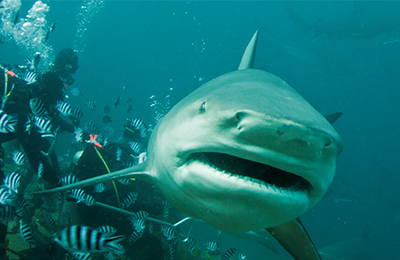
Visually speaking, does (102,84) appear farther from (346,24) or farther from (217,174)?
(217,174)

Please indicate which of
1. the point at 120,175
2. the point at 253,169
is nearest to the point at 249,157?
the point at 253,169

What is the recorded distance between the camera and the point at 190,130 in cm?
159

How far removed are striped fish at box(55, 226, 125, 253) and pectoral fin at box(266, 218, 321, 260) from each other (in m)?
1.76

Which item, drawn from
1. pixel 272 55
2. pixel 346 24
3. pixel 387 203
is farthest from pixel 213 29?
pixel 387 203

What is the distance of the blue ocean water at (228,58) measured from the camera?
59312 mm

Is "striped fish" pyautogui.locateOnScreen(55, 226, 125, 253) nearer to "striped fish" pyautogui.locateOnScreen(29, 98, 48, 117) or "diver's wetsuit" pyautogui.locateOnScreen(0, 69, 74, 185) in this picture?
"diver's wetsuit" pyautogui.locateOnScreen(0, 69, 74, 185)

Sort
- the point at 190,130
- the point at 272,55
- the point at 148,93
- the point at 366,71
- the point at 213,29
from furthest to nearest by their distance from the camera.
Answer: the point at 148,93 < the point at 213,29 < the point at 366,71 < the point at 272,55 < the point at 190,130

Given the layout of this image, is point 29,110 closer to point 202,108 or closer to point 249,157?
point 202,108

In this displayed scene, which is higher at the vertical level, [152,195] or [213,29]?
[213,29]

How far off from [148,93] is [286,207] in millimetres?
122907

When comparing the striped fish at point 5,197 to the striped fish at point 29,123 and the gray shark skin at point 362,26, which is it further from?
the gray shark skin at point 362,26

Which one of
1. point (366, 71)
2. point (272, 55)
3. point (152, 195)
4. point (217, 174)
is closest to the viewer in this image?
point (217, 174)

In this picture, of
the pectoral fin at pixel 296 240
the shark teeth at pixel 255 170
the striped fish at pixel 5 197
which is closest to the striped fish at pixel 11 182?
the striped fish at pixel 5 197

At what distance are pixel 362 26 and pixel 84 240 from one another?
106 ft
